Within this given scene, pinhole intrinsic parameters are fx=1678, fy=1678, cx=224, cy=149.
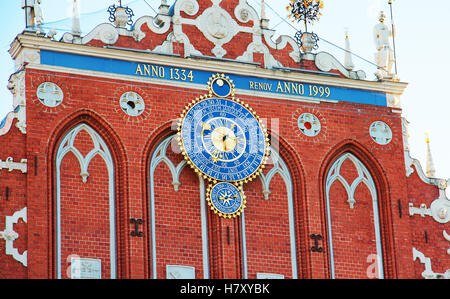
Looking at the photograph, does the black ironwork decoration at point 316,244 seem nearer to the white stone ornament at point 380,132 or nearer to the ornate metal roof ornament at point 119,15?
the white stone ornament at point 380,132

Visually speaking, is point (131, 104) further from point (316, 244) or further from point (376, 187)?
point (376, 187)

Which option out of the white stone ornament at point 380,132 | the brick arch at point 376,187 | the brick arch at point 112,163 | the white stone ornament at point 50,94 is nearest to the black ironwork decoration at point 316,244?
the brick arch at point 376,187

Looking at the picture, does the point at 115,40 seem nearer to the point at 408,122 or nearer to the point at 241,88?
the point at 241,88

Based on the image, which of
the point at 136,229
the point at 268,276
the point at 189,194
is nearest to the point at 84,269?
the point at 136,229

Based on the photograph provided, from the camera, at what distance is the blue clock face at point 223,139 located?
39.9m

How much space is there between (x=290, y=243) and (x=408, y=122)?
490 centimetres

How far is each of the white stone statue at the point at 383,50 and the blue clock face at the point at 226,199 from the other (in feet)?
17.9

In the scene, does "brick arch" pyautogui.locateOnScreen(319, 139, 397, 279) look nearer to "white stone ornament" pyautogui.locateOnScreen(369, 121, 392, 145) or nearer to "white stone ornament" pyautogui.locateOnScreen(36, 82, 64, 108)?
"white stone ornament" pyautogui.locateOnScreen(369, 121, 392, 145)

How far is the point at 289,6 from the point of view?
43.0 m

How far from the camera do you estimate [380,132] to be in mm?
42281
